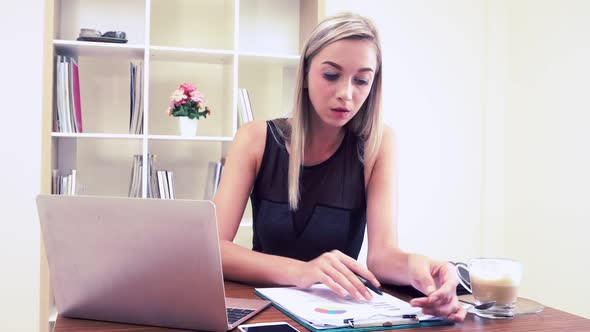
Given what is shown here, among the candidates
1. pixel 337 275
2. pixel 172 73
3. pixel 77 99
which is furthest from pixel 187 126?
pixel 337 275

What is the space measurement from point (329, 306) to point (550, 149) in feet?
7.77

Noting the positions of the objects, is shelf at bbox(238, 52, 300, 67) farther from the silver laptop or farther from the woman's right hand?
the silver laptop

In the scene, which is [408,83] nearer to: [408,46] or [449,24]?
[408,46]

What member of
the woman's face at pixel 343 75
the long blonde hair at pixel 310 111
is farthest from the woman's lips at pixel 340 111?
the long blonde hair at pixel 310 111

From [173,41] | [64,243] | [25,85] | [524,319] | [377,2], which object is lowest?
[524,319]

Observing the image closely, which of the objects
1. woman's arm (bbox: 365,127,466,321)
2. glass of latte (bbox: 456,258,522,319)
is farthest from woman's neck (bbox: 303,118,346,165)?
glass of latte (bbox: 456,258,522,319)

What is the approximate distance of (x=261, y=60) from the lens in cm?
286

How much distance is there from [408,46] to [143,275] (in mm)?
2608

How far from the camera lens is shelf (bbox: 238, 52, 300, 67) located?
274 cm

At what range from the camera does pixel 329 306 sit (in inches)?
39.7

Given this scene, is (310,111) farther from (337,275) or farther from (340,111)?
(337,275)

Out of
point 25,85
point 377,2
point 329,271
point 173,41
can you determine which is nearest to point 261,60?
point 173,41

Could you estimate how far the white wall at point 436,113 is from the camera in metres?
3.21

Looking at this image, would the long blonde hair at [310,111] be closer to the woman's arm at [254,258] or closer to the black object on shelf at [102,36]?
the woman's arm at [254,258]
